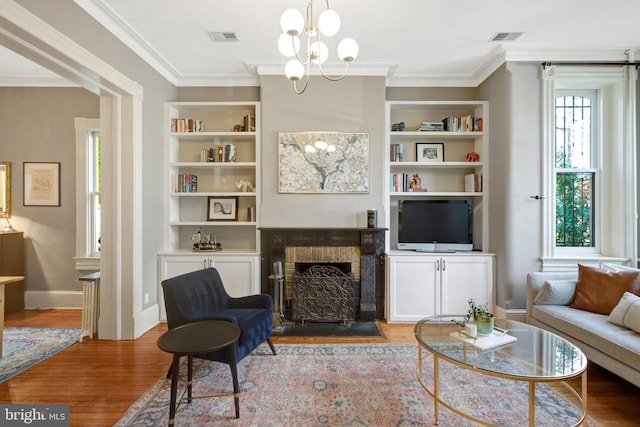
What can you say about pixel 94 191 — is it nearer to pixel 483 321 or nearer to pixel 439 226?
pixel 439 226

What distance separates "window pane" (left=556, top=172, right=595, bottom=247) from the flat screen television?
925 millimetres

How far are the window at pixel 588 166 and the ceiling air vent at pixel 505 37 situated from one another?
0.59 meters

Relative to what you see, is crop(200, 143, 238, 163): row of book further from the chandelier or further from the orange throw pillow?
the orange throw pillow

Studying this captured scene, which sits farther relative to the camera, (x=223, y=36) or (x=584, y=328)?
(x=223, y=36)

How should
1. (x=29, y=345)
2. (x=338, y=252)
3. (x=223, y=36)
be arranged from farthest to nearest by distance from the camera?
1. (x=338, y=252)
2. (x=223, y=36)
3. (x=29, y=345)

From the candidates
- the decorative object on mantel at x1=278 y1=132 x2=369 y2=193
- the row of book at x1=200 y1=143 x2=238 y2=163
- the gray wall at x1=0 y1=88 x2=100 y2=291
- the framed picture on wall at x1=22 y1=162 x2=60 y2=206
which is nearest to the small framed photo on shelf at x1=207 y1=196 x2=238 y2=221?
the row of book at x1=200 y1=143 x2=238 y2=163

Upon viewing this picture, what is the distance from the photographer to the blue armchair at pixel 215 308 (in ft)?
7.77

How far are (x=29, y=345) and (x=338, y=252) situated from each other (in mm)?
3194

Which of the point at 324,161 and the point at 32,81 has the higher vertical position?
the point at 32,81

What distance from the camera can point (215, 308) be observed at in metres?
2.80

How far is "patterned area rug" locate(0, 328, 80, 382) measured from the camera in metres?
2.66

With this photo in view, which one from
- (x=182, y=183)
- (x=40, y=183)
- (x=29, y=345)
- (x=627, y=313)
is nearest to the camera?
(x=627, y=313)

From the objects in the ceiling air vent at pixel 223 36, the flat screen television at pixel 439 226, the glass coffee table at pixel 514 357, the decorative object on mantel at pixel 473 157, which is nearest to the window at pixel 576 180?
the decorative object on mantel at pixel 473 157

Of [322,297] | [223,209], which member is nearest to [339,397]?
[322,297]
